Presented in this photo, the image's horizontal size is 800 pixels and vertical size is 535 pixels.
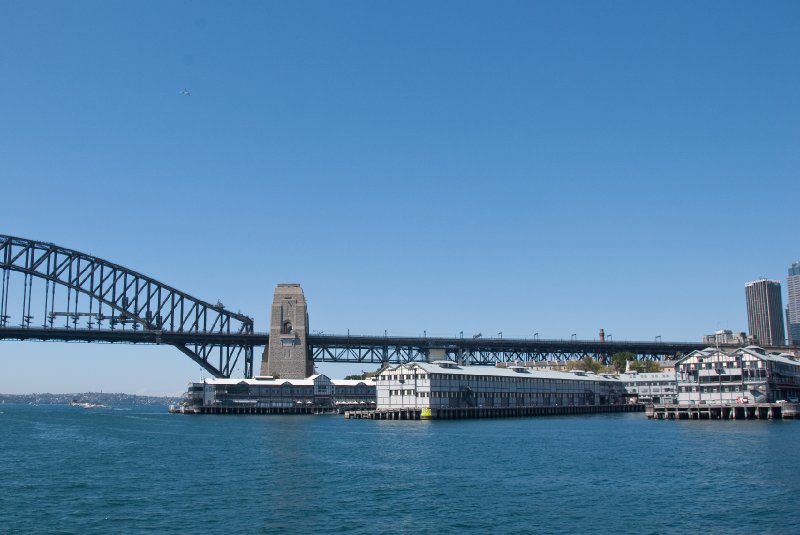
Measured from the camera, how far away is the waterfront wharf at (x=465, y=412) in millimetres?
115500

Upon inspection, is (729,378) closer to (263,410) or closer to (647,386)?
(647,386)

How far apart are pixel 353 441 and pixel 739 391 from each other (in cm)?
6064

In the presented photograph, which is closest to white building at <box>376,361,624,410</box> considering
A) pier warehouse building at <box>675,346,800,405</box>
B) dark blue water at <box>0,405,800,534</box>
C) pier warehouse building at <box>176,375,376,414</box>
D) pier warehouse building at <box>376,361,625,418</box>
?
pier warehouse building at <box>376,361,625,418</box>

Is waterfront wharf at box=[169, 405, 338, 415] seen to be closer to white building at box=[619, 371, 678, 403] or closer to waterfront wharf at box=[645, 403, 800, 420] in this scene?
white building at box=[619, 371, 678, 403]

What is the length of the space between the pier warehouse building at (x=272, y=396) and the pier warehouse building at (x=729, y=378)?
59848 millimetres

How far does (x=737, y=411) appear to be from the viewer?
355 feet

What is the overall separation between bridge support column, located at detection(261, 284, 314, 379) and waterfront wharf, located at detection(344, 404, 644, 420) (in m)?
Answer: 38.3

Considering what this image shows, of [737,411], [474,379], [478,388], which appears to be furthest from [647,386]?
[737,411]

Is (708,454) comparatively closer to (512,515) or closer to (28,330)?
(512,515)

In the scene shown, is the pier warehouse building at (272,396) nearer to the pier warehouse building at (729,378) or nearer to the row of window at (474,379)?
the row of window at (474,379)

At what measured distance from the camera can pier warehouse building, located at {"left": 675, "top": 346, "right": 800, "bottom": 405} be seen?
109125 millimetres

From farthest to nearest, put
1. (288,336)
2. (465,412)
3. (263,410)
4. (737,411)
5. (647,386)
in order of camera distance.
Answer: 1. (647,386)
2. (288,336)
3. (263,410)
4. (465,412)
5. (737,411)

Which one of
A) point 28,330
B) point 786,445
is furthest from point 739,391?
point 28,330

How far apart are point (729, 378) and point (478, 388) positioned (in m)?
37.3
